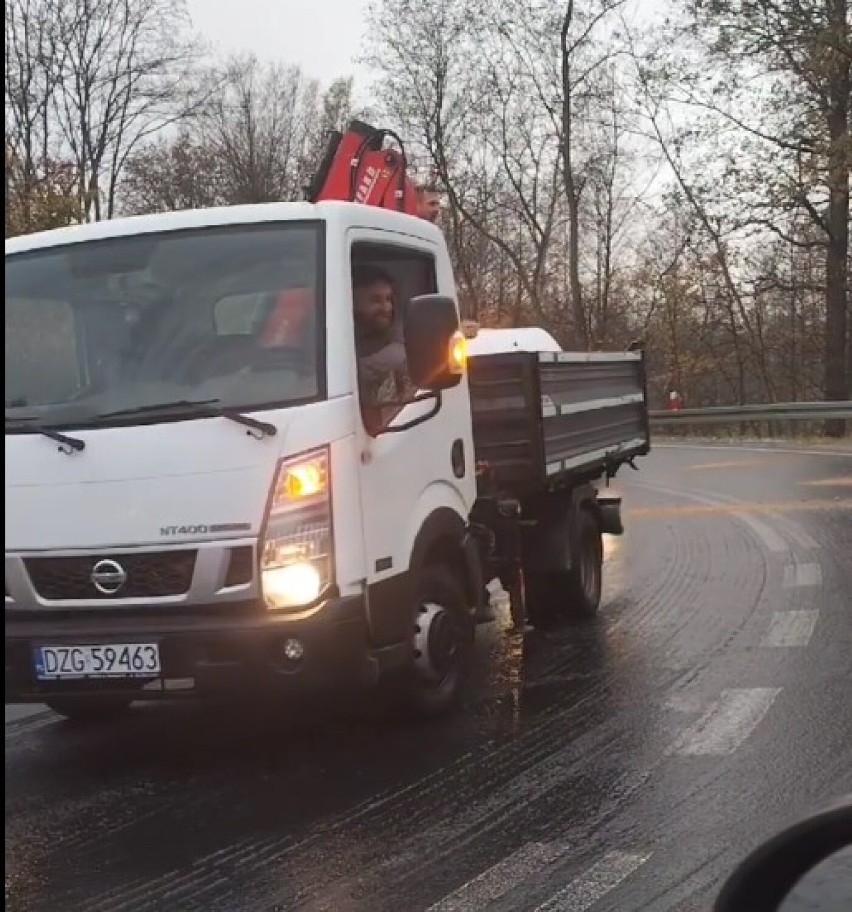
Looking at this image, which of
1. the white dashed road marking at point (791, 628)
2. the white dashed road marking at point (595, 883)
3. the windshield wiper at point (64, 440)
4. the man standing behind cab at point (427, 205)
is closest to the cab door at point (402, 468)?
the windshield wiper at point (64, 440)

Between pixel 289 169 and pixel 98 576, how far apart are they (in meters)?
45.6

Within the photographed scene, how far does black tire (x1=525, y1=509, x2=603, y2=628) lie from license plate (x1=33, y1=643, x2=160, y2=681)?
3537 mm

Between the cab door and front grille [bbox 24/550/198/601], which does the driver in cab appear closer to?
the cab door

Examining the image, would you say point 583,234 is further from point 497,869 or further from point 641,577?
point 497,869

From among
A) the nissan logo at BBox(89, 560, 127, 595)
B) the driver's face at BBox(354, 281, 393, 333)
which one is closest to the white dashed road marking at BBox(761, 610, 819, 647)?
the driver's face at BBox(354, 281, 393, 333)

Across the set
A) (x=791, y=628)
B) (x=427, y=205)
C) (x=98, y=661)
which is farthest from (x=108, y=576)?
(x=427, y=205)

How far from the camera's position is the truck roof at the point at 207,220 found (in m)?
5.36

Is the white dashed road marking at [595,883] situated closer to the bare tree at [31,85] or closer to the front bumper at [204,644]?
the front bumper at [204,644]

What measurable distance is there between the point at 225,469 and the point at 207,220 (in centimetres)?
126

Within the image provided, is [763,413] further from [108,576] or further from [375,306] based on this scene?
[108,576]

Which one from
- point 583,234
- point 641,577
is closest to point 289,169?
point 583,234

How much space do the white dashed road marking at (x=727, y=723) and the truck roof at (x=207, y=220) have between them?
2.69 m

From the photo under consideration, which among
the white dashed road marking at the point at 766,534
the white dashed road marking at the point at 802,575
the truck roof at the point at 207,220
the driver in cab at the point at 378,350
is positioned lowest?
the white dashed road marking at the point at 802,575

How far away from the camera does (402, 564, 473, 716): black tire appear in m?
5.55
